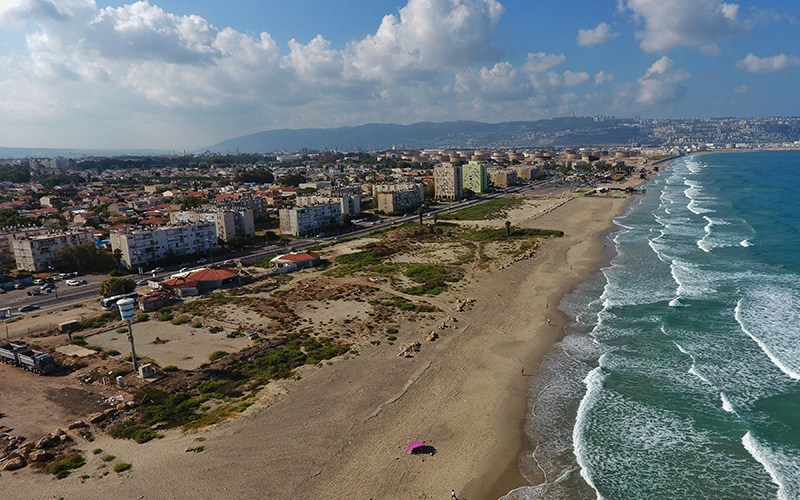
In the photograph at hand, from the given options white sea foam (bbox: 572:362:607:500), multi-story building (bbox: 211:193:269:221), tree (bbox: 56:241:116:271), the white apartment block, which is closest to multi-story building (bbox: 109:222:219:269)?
tree (bbox: 56:241:116:271)

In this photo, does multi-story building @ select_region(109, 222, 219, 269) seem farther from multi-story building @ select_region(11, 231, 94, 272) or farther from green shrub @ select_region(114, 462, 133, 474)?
green shrub @ select_region(114, 462, 133, 474)

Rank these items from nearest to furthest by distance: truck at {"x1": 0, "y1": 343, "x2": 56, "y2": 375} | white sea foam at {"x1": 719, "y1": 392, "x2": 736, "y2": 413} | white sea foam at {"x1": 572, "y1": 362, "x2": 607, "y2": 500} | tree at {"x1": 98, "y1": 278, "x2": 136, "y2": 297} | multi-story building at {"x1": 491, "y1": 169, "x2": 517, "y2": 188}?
white sea foam at {"x1": 572, "y1": 362, "x2": 607, "y2": 500}
white sea foam at {"x1": 719, "y1": 392, "x2": 736, "y2": 413}
truck at {"x1": 0, "y1": 343, "x2": 56, "y2": 375}
tree at {"x1": 98, "y1": 278, "x2": 136, "y2": 297}
multi-story building at {"x1": 491, "y1": 169, "x2": 517, "y2": 188}

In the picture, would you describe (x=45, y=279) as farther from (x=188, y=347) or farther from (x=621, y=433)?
(x=621, y=433)

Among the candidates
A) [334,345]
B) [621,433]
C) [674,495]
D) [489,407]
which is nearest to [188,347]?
[334,345]

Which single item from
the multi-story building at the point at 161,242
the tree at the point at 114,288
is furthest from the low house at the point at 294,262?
the tree at the point at 114,288

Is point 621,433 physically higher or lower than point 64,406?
lower

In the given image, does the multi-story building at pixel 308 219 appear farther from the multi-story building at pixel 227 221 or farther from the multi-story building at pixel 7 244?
the multi-story building at pixel 7 244

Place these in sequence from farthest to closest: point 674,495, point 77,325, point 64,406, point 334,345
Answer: point 77,325 → point 334,345 → point 64,406 → point 674,495
